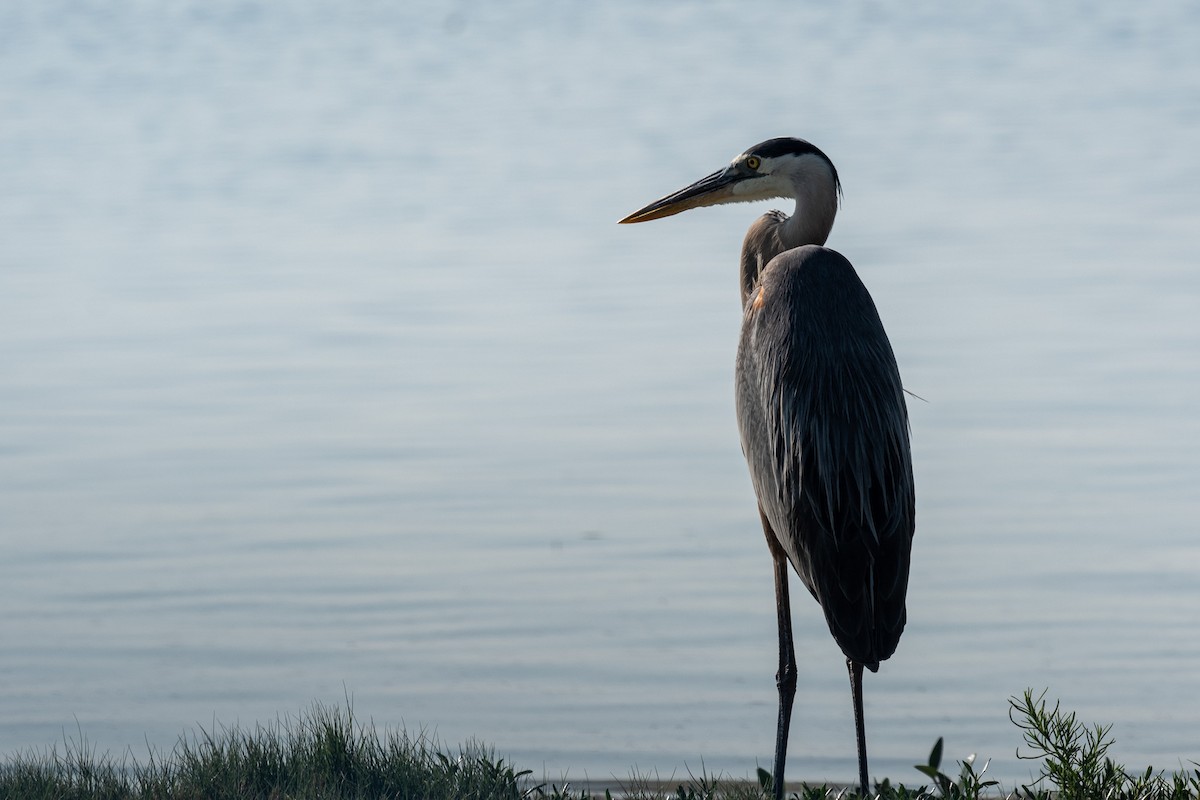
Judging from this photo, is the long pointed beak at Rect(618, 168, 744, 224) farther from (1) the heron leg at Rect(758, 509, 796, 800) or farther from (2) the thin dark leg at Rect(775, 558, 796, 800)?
→ (2) the thin dark leg at Rect(775, 558, 796, 800)

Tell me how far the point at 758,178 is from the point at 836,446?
5.56ft

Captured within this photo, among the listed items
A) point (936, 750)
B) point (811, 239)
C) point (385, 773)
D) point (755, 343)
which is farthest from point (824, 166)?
point (385, 773)

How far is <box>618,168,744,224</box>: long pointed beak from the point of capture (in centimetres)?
644

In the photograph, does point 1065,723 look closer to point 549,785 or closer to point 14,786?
point 549,785

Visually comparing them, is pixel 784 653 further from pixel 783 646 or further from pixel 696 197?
pixel 696 197

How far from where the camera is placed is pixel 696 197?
259 inches

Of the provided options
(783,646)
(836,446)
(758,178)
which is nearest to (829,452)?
(836,446)

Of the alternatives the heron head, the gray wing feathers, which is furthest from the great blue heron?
the heron head

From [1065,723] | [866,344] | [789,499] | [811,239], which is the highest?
[811,239]

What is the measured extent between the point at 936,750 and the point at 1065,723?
2.46 feet

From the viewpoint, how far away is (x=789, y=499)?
5.05 meters

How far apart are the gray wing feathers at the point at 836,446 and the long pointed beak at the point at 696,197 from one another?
1181mm

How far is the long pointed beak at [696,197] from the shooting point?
6.44m

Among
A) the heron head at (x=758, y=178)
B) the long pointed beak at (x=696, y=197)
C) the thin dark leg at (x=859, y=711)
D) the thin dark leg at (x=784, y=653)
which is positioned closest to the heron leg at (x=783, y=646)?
the thin dark leg at (x=784, y=653)
